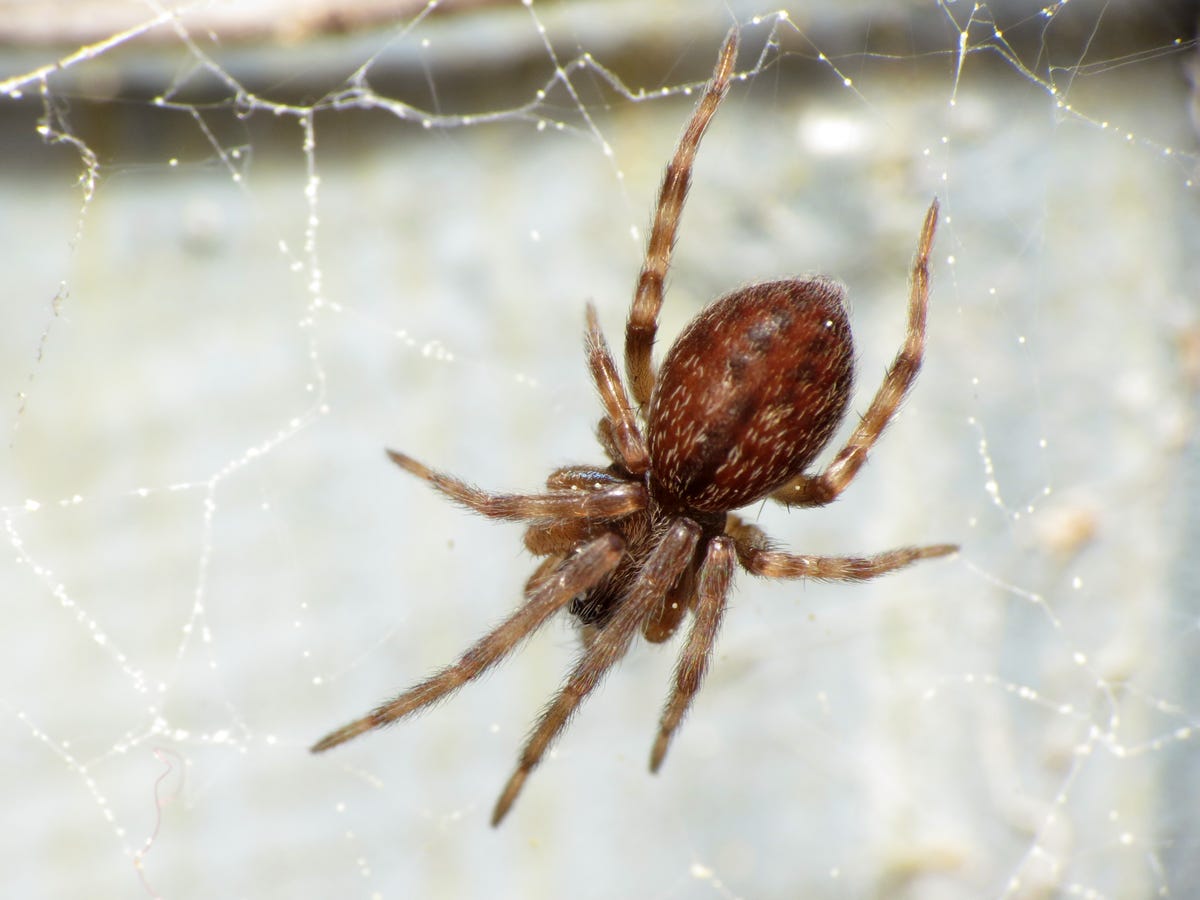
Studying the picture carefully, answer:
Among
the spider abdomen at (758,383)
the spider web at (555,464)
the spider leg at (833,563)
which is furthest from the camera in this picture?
the spider web at (555,464)

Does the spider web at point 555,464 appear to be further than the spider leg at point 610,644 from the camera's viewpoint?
Yes

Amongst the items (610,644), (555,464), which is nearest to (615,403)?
(610,644)

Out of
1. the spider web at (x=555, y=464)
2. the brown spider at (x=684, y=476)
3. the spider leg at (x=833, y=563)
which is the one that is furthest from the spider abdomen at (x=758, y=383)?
the spider web at (x=555, y=464)

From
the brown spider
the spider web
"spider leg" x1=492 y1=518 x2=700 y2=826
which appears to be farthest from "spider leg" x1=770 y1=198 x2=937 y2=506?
the spider web

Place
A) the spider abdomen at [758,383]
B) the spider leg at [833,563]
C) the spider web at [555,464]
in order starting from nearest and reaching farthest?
the spider abdomen at [758,383], the spider leg at [833,563], the spider web at [555,464]

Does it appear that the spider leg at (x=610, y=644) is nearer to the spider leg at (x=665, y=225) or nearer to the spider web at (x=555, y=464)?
the spider leg at (x=665, y=225)

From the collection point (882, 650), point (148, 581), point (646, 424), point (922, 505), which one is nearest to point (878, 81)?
point (922, 505)
